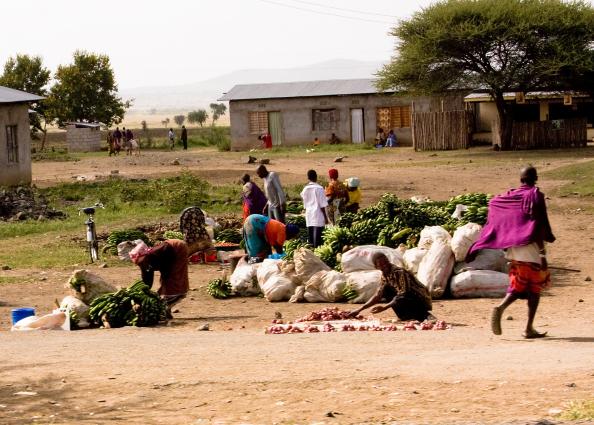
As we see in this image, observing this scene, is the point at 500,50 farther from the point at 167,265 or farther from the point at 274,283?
the point at 167,265

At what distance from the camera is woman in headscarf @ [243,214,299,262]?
1662 centimetres

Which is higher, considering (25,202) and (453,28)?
(453,28)

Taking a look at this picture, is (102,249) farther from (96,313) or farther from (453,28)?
(453,28)

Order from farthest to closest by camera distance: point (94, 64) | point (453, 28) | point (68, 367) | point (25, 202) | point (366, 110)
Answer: point (94, 64), point (366, 110), point (453, 28), point (25, 202), point (68, 367)

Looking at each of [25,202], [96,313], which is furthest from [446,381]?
[25,202]

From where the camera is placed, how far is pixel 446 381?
856cm

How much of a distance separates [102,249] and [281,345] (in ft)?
30.9

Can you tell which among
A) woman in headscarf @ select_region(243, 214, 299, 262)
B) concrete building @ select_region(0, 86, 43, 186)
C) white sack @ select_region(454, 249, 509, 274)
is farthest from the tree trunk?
white sack @ select_region(454, 249, 509, 274)

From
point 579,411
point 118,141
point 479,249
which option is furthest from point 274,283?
point 118,141

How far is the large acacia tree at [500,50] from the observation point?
41.7m

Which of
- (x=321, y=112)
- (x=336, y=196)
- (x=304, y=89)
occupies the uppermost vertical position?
(x=304, y=89)

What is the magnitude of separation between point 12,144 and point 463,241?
2128 cm

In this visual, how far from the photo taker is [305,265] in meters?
15.1

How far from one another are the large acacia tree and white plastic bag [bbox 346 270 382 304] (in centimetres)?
2773
